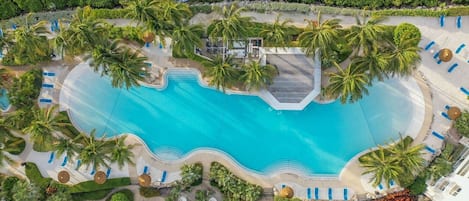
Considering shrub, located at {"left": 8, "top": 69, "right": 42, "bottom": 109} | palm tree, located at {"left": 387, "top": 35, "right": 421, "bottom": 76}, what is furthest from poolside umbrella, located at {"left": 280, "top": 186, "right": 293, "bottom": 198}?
shrub, located at {"left": 8, "top": 69, "right": 42, "bottom": 109}

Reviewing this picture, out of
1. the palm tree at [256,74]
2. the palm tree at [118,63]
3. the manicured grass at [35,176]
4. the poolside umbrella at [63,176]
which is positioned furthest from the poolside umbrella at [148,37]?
the manicured grass at [35,176]

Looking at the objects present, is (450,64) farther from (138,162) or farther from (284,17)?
(138,162)

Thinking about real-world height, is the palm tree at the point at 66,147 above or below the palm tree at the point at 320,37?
below

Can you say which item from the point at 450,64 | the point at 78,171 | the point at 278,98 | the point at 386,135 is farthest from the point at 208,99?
the point at 450,64

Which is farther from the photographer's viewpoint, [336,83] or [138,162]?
[138,162]

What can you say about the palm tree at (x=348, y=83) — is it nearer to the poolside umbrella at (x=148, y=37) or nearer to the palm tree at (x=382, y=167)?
the palm tree at (x=382, y=167)

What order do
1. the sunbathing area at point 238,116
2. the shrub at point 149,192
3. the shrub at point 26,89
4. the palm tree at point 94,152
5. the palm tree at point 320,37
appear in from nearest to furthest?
the palm tree at point 320,37, the palm tree at point 94,152, the sunbathing area at point 238,116, the shrub at point 26,89, the shrub at point 149,192
